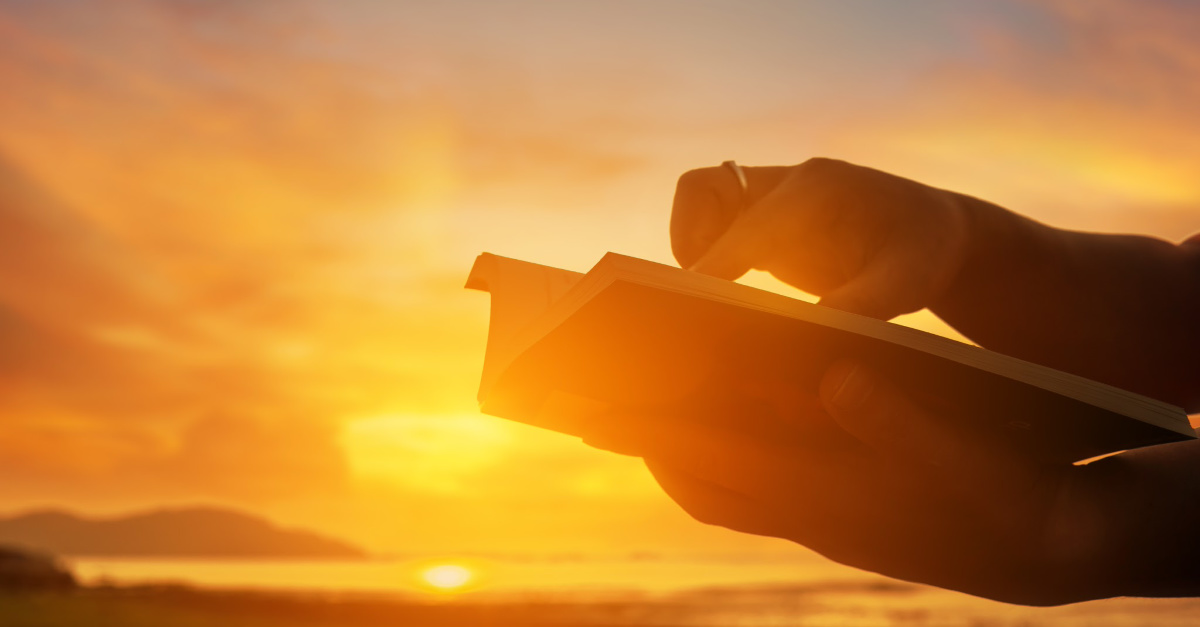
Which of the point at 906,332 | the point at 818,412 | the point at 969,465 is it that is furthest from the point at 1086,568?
the point at 906,332

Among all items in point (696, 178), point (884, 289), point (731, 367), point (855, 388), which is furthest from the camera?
point (696, 178)

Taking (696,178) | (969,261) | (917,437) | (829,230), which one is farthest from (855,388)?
(969,261)

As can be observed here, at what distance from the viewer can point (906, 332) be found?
1017 millimetres

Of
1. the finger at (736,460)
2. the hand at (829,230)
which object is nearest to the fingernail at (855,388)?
the finger at (736,460)

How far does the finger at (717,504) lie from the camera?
1419mm

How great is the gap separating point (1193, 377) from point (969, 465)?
4.72ft

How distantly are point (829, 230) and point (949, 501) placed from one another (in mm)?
821

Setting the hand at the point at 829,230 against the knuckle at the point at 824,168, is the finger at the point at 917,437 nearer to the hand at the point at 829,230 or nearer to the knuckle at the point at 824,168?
the hand at the point at 829,230

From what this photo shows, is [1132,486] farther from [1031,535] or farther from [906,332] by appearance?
[906,332]

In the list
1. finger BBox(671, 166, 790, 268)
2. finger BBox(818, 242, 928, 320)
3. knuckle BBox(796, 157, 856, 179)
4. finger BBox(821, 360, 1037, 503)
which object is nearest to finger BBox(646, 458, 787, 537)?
finger BBox(821, 360, 1037, 503)

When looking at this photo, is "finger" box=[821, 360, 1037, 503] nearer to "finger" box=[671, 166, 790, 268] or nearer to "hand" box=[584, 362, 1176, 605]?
"hand" box=[584, 362, 1176, 605]

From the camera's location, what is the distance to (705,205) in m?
1.97

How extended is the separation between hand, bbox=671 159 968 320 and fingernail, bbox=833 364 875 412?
1.88 feet

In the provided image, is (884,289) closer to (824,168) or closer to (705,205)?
(824,168)
